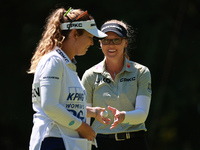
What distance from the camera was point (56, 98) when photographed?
2.26 metres

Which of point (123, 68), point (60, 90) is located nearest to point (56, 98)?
point (60, 90)

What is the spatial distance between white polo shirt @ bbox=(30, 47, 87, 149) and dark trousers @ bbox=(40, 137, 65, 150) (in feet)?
0.07

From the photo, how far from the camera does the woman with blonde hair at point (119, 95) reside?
3092 millimetres

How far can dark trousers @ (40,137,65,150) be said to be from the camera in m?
2.28

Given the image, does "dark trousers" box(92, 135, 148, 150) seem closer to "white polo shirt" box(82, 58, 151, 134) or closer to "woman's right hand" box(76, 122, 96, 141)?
"white polo shirt" box(82, 58, 151, 134)

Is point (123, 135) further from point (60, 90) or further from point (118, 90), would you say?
point (60, 90)

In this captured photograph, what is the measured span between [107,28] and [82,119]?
107 centimetres

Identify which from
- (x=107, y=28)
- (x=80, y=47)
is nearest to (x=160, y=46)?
(x=107, y=28)

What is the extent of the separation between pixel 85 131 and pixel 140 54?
5.12m

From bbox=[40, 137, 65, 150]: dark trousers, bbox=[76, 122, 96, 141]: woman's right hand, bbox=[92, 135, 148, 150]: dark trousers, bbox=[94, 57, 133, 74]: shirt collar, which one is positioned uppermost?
bbox=[94, 57, 133, 74]: shirt collar

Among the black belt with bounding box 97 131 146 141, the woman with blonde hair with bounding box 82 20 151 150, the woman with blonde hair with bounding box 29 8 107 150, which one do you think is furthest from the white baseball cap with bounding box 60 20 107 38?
the black belt with bounding box 97 131 146 141

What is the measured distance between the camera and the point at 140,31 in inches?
295

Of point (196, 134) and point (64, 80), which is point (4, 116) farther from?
point (64, 80)

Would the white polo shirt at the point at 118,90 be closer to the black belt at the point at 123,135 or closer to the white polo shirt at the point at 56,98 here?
the black belt at the point at 123,135
